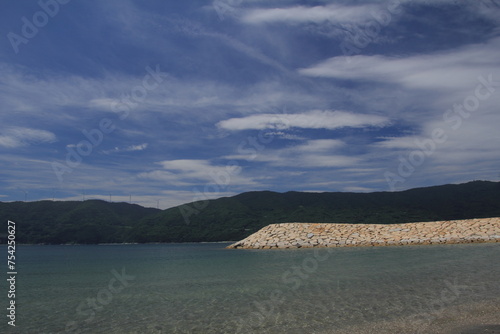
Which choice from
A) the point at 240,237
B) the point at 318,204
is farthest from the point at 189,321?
the point at 318,204

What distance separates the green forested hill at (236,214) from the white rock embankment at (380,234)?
7706 cm

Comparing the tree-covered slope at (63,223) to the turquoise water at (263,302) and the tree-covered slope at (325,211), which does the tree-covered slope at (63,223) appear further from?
the turquoise water at (263,302)

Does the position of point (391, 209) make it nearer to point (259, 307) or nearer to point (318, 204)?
point (318, 204)

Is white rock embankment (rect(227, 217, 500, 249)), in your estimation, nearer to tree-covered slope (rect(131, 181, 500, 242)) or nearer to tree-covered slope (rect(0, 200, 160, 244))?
tree-covered slope (rect(131, 181, 500, 242))

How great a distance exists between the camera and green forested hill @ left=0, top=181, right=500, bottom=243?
144 meters

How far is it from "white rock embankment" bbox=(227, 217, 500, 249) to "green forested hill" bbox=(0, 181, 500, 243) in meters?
77.1

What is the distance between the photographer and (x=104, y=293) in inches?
701

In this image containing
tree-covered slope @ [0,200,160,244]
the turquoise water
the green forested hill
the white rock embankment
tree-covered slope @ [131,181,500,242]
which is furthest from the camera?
tree-covered slope @ [0,200,160,244]

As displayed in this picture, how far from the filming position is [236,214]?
167375 millimetres

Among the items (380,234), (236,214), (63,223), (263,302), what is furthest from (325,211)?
(263,302)

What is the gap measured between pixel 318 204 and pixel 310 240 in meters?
131

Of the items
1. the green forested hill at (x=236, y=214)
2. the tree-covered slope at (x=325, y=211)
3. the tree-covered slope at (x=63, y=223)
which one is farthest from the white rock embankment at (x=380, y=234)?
the tree-covered slope at (x=63, y=223)

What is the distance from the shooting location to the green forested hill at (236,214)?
14438cm

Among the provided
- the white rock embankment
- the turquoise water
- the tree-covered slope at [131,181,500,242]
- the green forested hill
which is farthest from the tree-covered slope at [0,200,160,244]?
the turquoise water
